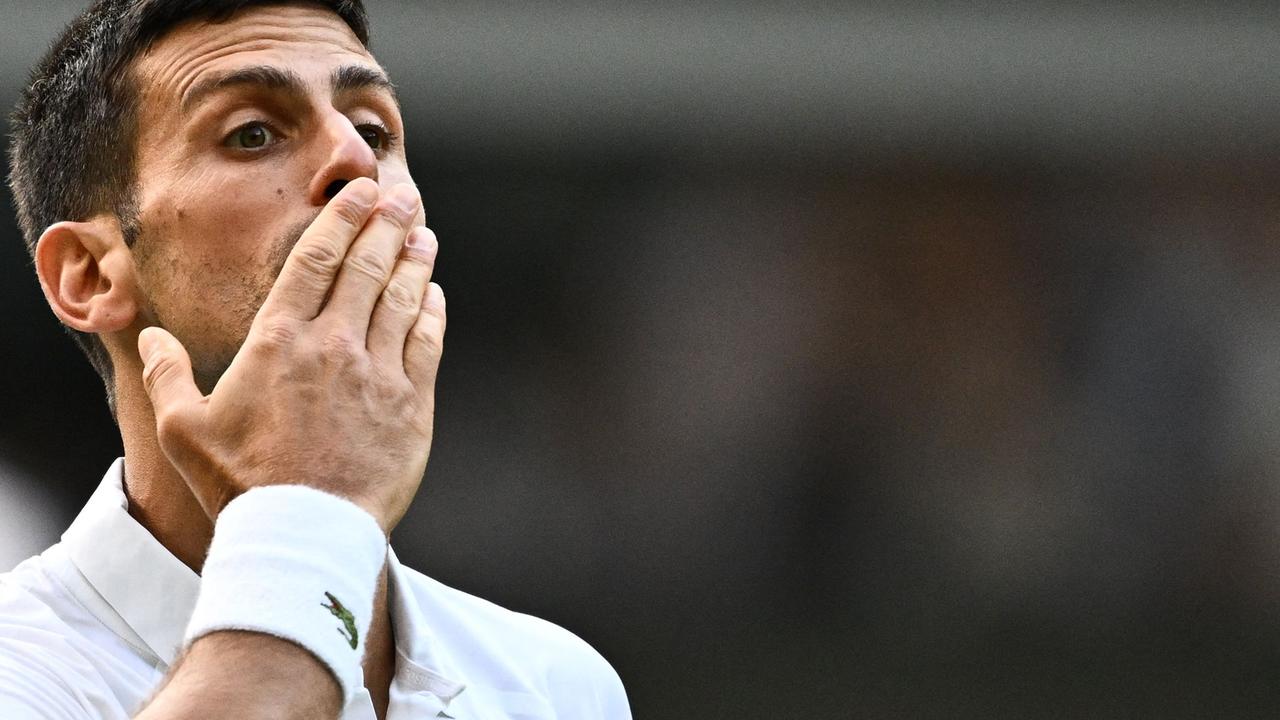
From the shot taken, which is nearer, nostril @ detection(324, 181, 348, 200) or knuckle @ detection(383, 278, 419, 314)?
knuckle @ detection(383, 278, 419, 314)

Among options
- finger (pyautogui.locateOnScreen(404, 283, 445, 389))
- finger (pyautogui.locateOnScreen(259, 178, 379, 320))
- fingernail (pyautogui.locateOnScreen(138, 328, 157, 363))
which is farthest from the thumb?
finger (pyautogui.locateOnScreen(404, 283, 445, 389))

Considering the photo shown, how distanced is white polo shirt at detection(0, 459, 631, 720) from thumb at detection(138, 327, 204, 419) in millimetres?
250

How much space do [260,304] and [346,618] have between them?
20.9 inches

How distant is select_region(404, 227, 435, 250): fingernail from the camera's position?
147 cm

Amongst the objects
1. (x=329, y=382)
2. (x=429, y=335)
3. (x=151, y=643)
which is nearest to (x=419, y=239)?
(x=429, y=335)

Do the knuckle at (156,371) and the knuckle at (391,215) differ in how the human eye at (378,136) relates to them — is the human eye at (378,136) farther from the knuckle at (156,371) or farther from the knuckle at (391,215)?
the knuckle at (156,371)

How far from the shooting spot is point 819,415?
418 centimetres

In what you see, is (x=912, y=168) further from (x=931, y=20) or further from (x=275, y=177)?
(x=275, y=177)

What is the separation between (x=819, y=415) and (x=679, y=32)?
1.37 m

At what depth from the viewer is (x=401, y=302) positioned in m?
1.39

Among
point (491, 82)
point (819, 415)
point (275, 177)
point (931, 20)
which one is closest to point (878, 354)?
point (819, 415)

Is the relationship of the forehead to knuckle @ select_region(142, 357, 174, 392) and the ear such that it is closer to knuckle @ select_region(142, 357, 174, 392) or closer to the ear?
the ear

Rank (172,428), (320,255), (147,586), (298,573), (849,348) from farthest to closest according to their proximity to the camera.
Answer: (849,348)
(147,586)
(320,255)
(172,428)
(298,573)

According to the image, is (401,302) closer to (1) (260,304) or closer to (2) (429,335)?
(2) (429,335)
